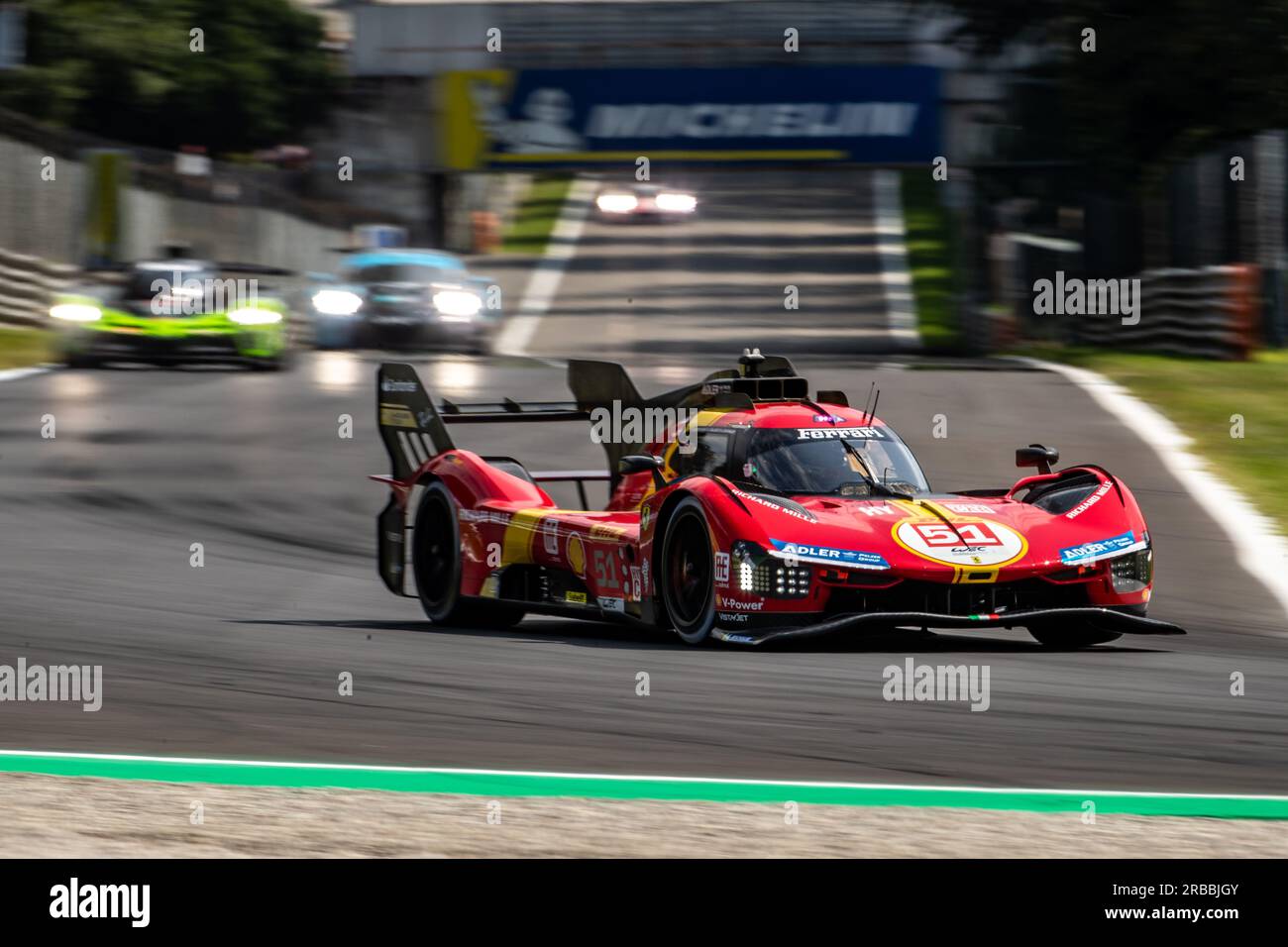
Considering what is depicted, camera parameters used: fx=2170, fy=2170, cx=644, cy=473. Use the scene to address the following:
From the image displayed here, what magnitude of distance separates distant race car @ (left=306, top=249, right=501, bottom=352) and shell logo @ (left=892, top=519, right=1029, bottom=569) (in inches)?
827

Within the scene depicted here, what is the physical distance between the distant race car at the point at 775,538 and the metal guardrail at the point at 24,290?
2004cm

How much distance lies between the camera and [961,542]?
31.3 ft

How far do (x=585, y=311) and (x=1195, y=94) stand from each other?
13307 millimetres

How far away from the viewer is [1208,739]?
290 inches

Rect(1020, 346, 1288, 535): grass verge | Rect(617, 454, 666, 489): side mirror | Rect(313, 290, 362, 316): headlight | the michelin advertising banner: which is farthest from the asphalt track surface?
the michelin advertising banner

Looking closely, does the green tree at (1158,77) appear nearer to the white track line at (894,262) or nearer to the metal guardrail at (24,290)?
the white track line at (894,262)

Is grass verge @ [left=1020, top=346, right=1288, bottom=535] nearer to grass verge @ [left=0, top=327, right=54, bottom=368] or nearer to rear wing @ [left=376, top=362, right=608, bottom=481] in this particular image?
rear wing @ [left=376, top=362, right=608, bottom=481]

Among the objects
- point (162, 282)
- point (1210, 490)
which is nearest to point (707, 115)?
point (162, 282)

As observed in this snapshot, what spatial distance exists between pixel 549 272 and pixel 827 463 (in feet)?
131

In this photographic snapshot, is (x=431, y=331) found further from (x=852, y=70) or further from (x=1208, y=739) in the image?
(x=1208, y=739)

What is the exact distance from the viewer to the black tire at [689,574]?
9.67 metres

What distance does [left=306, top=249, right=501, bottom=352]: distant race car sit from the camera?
3012 centimetres

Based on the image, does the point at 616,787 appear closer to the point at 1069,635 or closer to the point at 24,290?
the point at 1069,635
